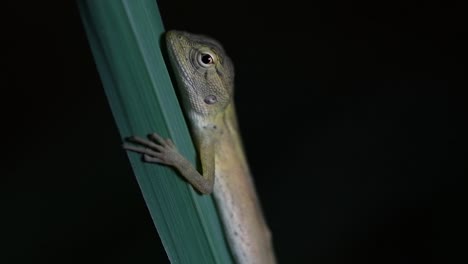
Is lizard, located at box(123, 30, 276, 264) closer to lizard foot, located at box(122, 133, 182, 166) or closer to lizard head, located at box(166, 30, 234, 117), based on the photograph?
lizard head, located at box(166, 30, 234, 117)

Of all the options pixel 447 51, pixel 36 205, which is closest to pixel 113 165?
pixel 36 205

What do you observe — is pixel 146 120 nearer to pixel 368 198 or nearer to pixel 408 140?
pixel 368 198

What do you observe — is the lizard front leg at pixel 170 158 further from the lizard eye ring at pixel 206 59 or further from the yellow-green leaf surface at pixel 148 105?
the lizard eye ring at pixel 206 59

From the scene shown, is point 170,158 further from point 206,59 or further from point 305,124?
point 305,124

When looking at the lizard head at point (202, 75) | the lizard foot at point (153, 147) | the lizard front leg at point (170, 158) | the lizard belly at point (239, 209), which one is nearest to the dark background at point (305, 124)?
the lizard belly at point (239, 209)

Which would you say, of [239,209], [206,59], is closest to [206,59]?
[206,59]

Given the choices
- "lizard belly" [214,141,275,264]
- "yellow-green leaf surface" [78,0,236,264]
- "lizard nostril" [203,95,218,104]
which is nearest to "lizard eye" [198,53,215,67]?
"lizard nostril" [203,95,218,104]
